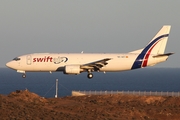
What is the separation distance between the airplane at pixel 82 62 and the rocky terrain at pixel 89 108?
5.17 meters

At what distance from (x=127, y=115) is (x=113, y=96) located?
1495 cm

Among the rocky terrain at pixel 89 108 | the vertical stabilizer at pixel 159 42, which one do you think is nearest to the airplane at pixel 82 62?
the vertical stabilizer at pixel 159 42

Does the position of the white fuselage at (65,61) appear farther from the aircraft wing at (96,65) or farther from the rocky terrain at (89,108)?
the rocky terrain at (89,108)

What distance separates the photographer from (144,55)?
78.1 m

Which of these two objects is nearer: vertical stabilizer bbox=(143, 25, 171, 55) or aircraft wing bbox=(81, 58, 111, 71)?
aircraft wing bbox=(81, 58, 111, 71)

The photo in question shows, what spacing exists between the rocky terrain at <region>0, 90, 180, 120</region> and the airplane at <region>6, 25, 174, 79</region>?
5165mm

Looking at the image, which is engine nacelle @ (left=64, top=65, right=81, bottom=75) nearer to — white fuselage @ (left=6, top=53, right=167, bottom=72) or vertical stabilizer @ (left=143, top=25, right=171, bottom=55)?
white fuselage @ (left=6, top=53, right=167, bottom=72)

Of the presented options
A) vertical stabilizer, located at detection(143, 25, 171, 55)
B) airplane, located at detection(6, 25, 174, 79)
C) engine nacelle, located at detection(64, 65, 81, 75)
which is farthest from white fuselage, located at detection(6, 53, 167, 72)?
vertical stabilizer, located at detection(143, 25, 171, 55)

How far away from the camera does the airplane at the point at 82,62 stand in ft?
247

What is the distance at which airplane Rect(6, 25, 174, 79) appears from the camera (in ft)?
247

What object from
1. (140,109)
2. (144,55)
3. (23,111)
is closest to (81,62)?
(144,55)

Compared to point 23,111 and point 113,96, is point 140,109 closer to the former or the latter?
point 113,96

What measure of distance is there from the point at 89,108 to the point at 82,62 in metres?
17.1

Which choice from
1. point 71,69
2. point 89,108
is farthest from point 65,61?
point 89,108
